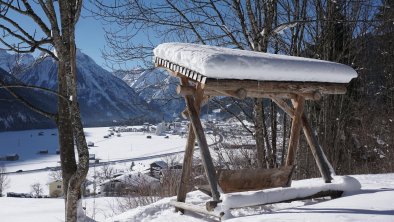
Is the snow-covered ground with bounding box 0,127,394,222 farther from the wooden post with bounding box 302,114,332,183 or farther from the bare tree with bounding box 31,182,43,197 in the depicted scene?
the bare tree with bounding box 31,182,43,197

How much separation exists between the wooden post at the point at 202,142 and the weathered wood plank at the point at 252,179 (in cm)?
23

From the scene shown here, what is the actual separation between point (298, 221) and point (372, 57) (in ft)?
39.1

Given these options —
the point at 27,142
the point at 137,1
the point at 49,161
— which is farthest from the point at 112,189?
the point at 27,142

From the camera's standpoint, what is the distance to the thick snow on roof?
13.2 feet

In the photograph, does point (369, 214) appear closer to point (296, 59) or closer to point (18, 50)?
point (296, 59)

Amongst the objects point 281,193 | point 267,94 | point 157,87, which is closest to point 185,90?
point 267,94

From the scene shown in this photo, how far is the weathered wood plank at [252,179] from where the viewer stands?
473 centimetres

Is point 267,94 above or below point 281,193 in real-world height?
above

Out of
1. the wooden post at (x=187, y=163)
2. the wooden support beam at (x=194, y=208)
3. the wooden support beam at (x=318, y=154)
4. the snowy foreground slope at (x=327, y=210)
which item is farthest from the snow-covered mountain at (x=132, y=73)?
the wooden support beam at (x=318, y=154)

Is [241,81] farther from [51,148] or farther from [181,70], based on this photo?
[51,148]

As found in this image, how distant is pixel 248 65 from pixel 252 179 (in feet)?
5.50

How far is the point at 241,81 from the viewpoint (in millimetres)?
4379

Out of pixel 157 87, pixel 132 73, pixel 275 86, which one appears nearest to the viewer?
pixel 275 86

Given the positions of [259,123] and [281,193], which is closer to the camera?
[281,193]
